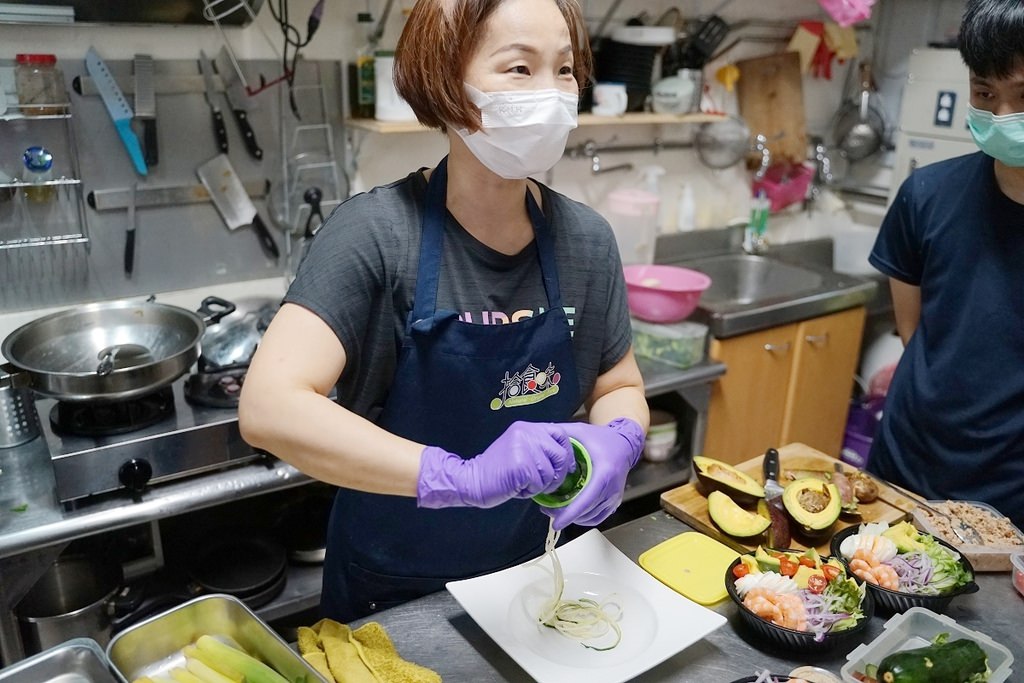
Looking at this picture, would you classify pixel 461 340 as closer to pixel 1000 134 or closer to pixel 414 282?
pixel 414 282

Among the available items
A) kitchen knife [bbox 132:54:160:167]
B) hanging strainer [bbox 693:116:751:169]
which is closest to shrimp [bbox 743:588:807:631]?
kitchen knife [bbox 132:54:160:167]

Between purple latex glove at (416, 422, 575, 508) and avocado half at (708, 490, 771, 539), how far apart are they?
485 mm

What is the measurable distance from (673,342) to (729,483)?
1.12m

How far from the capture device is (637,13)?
2922 mm

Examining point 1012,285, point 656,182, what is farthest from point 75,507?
point 656,182

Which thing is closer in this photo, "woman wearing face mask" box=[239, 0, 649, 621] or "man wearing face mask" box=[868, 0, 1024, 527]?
"woman wearing face mask" box=[239, 0, 649, 621]

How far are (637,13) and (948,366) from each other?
1774 mm

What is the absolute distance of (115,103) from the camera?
6.82ft

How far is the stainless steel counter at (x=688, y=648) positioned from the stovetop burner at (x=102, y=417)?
2.80 ft

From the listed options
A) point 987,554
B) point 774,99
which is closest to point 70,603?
point 987,554

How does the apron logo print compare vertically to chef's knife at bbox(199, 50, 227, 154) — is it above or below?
below

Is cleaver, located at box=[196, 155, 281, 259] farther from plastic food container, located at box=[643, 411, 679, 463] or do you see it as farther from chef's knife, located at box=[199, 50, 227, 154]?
plastic food container, located at box=[643, 411, 679, 463]

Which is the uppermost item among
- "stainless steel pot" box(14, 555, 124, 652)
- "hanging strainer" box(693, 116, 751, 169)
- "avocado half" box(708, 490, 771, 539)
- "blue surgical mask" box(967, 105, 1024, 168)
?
"blue surgical mask" box(967, 105, 1024, 168)

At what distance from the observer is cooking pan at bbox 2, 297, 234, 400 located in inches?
65.5
